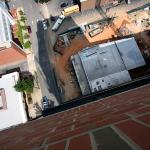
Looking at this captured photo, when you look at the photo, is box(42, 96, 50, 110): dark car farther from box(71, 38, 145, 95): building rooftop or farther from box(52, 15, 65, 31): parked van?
box(52, 15, 65, 31): parked van

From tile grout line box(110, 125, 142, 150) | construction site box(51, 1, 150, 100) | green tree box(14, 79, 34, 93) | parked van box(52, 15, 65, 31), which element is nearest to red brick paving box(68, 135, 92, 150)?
tile grout line box(110, 125, 142, 150)

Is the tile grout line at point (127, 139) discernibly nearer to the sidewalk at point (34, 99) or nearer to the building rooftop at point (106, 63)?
the building rooftop at point (106, 63)

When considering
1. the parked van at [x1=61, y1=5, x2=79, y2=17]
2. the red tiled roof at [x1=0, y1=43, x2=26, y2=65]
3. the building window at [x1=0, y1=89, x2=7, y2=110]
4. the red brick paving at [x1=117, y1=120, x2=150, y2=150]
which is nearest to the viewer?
the red brick paving at [x1=117, y1=120, x2=150, y2=150]

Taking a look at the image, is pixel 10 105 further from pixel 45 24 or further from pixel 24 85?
pixel 45 24

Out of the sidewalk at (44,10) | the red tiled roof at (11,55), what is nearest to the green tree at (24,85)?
the red tiled roof at (11,55)

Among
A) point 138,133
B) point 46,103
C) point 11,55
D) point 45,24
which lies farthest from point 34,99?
point 138,133

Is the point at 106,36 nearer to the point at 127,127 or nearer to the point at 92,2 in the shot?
the point at 92,2
